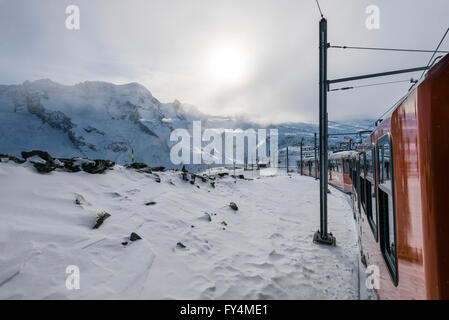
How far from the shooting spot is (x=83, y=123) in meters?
99.8

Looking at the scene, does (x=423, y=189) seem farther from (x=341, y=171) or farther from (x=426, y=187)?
(x=341, y=171)

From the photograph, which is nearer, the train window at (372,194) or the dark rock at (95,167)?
the train window at (372,194)

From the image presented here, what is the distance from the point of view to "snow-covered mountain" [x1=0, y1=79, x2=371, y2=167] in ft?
284

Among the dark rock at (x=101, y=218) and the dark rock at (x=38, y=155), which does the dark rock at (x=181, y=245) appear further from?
the dark rock at (x=38, y=155)

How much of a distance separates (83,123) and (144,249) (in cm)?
12068

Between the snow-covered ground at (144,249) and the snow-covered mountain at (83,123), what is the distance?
3384 inches

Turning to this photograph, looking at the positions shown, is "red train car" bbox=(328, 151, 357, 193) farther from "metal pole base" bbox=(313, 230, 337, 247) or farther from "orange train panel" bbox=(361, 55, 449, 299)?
"orange train panel" bbox=(361, 55, 449, 299)

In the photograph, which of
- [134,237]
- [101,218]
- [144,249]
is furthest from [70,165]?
[144,249]

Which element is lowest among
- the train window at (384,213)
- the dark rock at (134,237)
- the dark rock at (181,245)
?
the dark rock at (181,245)

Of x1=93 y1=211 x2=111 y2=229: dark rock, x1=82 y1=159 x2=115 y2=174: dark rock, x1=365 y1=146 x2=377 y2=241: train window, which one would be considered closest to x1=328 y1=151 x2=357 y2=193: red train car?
x1=365 y1=146 x2=377 y2=241: train window

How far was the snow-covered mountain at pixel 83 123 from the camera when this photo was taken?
86.7 metres

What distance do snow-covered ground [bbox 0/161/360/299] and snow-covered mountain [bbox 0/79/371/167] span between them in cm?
8596

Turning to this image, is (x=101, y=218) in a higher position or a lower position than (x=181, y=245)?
higher

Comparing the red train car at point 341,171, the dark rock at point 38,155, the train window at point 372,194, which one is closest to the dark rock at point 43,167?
the dark rock at point 38,155
